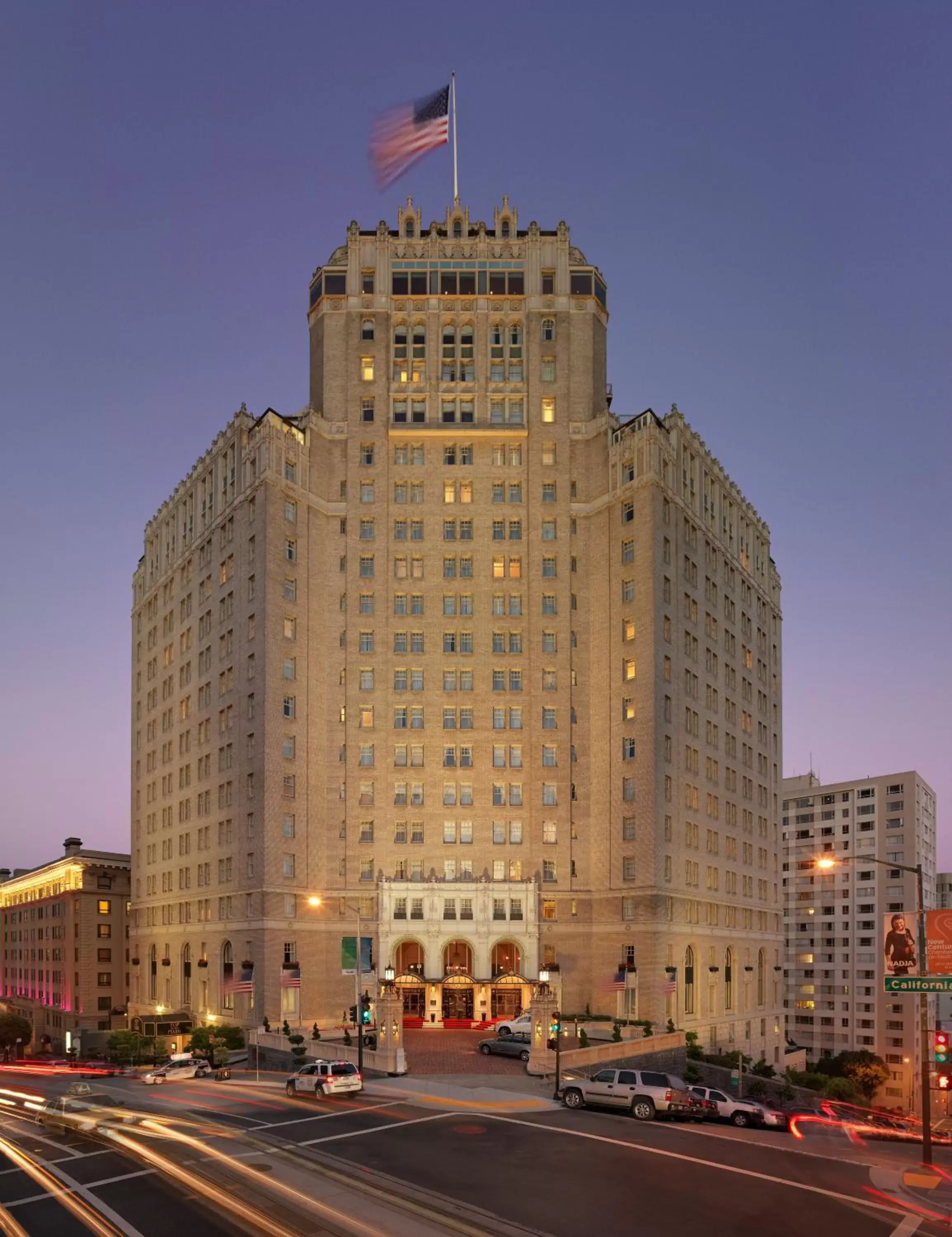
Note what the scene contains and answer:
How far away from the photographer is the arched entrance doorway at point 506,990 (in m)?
85.9

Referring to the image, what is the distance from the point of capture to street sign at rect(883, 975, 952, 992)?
120 ft

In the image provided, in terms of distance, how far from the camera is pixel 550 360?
322 feet

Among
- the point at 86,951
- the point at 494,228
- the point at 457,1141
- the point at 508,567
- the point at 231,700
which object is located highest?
the point at 494,228

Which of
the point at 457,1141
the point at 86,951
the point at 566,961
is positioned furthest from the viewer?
the point at 86,951

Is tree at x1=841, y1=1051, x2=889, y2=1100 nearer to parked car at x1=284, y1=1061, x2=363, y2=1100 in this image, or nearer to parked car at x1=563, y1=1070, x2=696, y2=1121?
parked car at x1=563, y1=1070, x2=696, y2=1121

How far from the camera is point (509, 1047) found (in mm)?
66000

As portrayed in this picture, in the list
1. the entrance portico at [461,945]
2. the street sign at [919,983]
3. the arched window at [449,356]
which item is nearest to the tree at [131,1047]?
A: the entrance portico at [461,945]

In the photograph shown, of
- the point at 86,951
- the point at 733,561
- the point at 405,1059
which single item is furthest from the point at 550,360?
the point at 86,951

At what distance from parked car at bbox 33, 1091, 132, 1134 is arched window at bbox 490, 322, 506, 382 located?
63.4m

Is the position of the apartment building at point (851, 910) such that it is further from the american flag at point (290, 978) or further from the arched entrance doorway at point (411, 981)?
the american flag at point (290, 978)

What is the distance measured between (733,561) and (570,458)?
21025 millimetres

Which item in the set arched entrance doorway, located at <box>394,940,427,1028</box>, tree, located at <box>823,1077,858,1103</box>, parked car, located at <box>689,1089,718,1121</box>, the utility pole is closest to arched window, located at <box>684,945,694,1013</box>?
tree, located at <box>823,1077,858,1103</box>

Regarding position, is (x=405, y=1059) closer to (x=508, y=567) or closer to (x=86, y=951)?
(x=508, y=567)

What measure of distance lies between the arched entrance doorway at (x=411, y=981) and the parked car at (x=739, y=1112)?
128 feet
